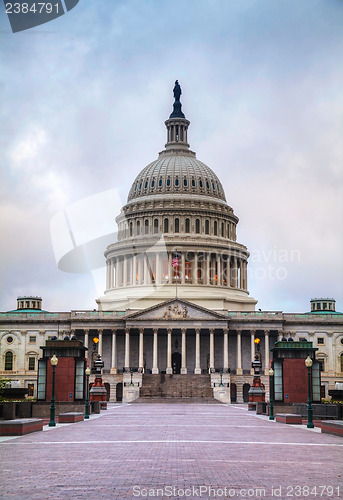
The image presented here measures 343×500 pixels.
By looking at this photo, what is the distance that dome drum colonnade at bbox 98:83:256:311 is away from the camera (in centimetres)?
14775

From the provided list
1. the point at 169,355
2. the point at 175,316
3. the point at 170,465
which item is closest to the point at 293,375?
the point at 170,465

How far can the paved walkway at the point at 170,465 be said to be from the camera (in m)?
20.0

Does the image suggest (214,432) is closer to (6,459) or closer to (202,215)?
(6,459)

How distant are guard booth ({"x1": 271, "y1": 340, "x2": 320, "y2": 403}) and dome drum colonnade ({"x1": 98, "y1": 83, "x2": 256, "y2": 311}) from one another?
77451 millimetres

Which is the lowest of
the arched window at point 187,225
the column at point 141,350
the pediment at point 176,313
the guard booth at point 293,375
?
the guard booth at point 293,375

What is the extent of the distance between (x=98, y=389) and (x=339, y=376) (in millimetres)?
62296

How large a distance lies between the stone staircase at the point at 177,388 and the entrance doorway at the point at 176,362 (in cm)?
1640

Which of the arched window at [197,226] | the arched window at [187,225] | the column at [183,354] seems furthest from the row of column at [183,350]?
the arched window at [187,225]

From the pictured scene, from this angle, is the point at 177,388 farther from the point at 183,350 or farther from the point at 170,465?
the point at 170,465

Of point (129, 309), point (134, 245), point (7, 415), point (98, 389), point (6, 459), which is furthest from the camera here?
point (134, 245)

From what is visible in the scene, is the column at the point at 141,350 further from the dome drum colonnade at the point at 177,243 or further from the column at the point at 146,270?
the column at the point at 146,270

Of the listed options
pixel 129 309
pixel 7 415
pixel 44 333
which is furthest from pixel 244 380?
pixel 7 415

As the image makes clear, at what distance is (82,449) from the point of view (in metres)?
30.8

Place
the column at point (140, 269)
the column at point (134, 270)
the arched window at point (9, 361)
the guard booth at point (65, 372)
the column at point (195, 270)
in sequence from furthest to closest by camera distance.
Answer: the column at point (134, 270) → the column at point (140, 269) → the column at point (195, 270) → the arched window at point (9, 361) → the guard booth at point (65, 372)
